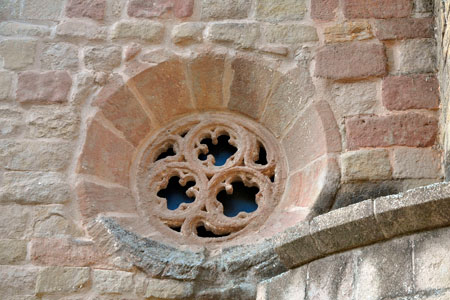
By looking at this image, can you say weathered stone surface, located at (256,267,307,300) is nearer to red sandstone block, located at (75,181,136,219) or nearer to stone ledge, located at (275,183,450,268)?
stone ledge, located at (275,183,450,268)

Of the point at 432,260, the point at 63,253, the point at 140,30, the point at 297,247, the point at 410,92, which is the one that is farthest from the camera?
the point at 140,30

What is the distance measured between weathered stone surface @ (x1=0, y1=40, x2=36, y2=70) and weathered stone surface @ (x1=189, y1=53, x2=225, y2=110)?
93 cm

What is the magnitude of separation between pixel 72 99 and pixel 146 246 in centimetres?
100

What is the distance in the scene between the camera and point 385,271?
307 cm

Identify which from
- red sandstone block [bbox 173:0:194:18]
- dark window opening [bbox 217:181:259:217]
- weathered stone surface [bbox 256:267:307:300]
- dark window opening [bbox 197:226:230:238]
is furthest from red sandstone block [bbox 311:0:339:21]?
weathered stone surface [bbox 256:267:307:300]

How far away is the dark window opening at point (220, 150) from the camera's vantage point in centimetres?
464

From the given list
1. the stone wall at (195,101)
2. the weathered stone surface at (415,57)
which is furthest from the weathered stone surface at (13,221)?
the weathered stone surface at (415,57)

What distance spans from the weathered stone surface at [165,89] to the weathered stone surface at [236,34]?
0.26 metres

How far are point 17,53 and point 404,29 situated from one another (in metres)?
2.20

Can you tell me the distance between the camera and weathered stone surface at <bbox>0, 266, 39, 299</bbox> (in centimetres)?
391

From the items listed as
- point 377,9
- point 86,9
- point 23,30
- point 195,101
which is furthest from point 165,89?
point 377,9

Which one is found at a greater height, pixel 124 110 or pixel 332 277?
pixel 124 110

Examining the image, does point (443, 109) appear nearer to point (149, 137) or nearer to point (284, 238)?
point (284, 238)

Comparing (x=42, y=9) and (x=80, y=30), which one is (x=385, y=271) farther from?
(x=42, y=9)
